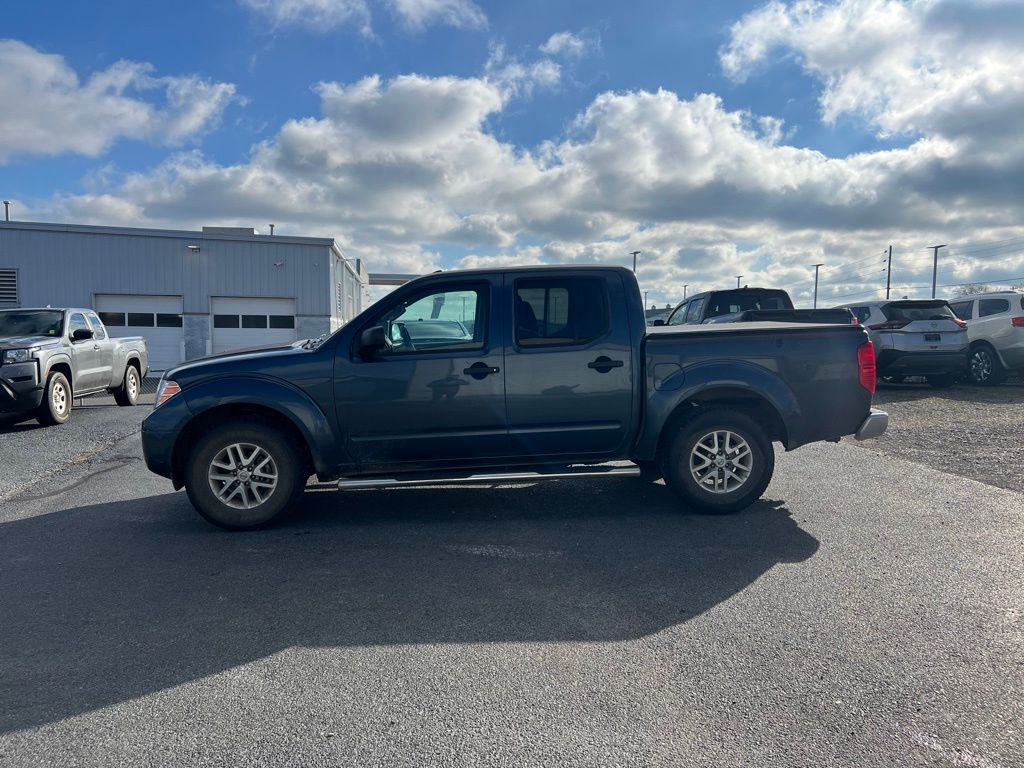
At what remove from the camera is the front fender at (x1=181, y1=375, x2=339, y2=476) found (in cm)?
526

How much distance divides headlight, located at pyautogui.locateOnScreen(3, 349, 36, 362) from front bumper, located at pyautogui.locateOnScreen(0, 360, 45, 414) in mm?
66

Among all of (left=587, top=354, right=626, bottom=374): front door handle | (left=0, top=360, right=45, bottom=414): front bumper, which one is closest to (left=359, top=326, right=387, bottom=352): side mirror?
(left=587, top=354, right=626, bottom=374): front door handle

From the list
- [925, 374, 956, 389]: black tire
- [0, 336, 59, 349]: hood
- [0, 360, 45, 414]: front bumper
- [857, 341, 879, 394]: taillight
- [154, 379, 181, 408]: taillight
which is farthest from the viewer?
[925, 374, 956, 389]: black tire

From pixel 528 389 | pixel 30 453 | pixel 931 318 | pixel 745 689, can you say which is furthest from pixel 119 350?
pixel 931 318

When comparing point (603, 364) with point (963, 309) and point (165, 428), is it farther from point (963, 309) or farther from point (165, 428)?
point (963, 309)

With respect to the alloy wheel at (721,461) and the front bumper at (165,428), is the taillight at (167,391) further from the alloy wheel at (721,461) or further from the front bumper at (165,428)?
the alloy wheel at (721,461)

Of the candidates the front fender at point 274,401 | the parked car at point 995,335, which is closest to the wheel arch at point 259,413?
the front fender at point 274,401

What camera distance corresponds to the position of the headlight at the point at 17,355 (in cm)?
1028

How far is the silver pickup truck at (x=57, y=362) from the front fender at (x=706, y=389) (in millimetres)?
9425

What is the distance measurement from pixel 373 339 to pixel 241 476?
4.75ft

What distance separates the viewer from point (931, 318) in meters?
13.5

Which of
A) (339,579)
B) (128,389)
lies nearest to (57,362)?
(128,389)

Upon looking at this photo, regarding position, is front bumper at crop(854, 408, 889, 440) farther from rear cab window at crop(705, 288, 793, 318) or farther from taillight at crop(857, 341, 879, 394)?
rear cab window at crop(705, 288, 793, 318)

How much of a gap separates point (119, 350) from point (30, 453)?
4.82m
